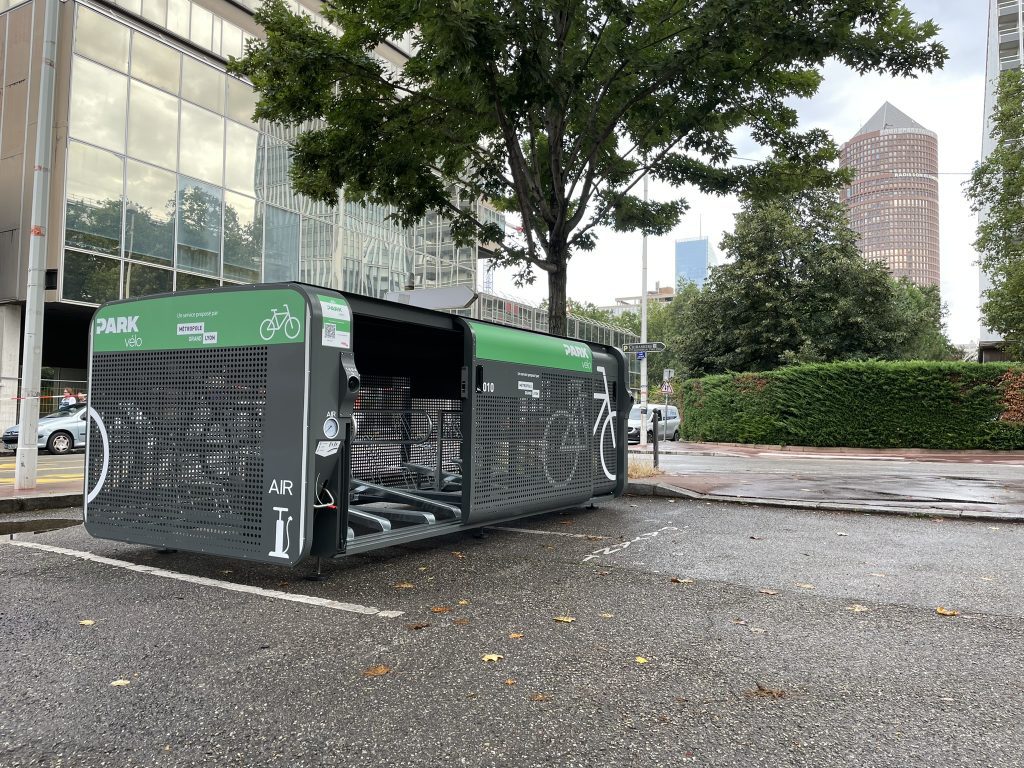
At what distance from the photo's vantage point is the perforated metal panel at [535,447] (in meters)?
6.58

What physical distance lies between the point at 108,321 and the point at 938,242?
4772 inches

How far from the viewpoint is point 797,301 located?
32.6 meters

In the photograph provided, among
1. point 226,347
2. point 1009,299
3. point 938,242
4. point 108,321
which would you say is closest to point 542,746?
point 226,347

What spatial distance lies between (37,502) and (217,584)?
469 cm

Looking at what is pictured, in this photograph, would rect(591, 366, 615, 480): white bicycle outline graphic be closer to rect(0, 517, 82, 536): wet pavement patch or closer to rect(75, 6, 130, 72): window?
rect(0, 517, 82, 536): wet pavement patch

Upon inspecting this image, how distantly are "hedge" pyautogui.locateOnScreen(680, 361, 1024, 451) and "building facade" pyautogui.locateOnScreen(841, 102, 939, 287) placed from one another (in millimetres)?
12656

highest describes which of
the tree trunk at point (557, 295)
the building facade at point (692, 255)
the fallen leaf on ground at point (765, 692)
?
the building facade at point (692, 255)

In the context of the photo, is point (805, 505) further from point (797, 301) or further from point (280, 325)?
point (797, 301)

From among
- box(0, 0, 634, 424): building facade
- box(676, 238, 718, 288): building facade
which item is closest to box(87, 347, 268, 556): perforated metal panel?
box(0, 0, 634, 424): building facade

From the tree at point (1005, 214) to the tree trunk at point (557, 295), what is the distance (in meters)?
23.2

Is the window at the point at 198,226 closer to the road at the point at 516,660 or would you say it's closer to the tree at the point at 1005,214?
the road at the point at 516,660

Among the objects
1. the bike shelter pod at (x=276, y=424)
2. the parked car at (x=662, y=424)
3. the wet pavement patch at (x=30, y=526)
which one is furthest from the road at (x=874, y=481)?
the wet pavement patch at (x=30, y=526)

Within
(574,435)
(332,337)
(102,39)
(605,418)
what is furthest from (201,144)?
(332,337)

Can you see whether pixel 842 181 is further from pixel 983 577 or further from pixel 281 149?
pixel 281 149
